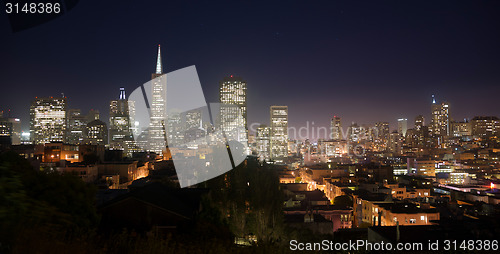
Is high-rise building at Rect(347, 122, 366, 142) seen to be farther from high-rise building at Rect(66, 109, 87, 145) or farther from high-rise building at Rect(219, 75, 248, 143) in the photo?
high-rise building at Rect(66, 109, 87, 145)

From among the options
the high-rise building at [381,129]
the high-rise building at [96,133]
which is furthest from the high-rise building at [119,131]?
the high-rise building at [381,129]

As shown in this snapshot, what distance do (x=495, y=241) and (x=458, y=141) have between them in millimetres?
115385

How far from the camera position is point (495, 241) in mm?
8898

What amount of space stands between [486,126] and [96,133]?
4603 inches

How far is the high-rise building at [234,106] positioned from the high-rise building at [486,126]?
7852 cm

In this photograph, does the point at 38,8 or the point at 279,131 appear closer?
the point at 38,8

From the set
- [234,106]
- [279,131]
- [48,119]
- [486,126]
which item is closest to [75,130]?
[48,119]

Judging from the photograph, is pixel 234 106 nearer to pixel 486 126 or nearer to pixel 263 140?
pixel 263 140

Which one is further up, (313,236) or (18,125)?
(18,125)

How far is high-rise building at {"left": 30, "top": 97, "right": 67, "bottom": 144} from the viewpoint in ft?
295

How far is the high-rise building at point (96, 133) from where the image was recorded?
8680 centimetres

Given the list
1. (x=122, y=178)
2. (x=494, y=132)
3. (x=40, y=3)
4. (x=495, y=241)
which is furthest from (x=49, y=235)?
(x=494, y=132)

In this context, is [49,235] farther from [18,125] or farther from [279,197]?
[18,125]

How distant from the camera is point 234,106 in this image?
92938 mm
